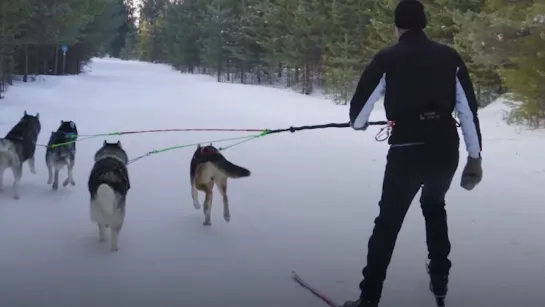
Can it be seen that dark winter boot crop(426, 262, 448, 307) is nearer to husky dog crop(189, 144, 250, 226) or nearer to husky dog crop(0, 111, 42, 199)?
husky dog crop(189, 144, 250, 226)

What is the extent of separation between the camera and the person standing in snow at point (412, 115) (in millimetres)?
3863

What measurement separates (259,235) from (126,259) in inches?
56.1

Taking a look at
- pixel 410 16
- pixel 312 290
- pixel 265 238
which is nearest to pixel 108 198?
pixel 265 238

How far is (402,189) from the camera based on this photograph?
A: 398cm

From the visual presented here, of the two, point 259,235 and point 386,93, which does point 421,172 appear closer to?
point 386,93

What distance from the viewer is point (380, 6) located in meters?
27.6

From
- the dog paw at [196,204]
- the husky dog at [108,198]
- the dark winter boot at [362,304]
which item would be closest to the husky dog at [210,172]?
the dog paw at [196,204]

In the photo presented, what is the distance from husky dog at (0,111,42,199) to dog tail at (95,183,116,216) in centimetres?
270

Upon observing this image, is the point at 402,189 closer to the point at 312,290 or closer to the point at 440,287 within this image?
Answer: the point at 440,287

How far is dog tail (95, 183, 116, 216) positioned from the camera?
→ 5457 millimetres

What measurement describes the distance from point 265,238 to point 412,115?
269 cm

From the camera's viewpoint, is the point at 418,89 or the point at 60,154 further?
the point at 60,154

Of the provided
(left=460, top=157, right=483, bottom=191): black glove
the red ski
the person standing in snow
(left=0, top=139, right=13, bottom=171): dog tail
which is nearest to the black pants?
the person standing in snow

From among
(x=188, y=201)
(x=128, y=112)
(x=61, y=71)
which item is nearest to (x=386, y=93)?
(x=188, y=201)
